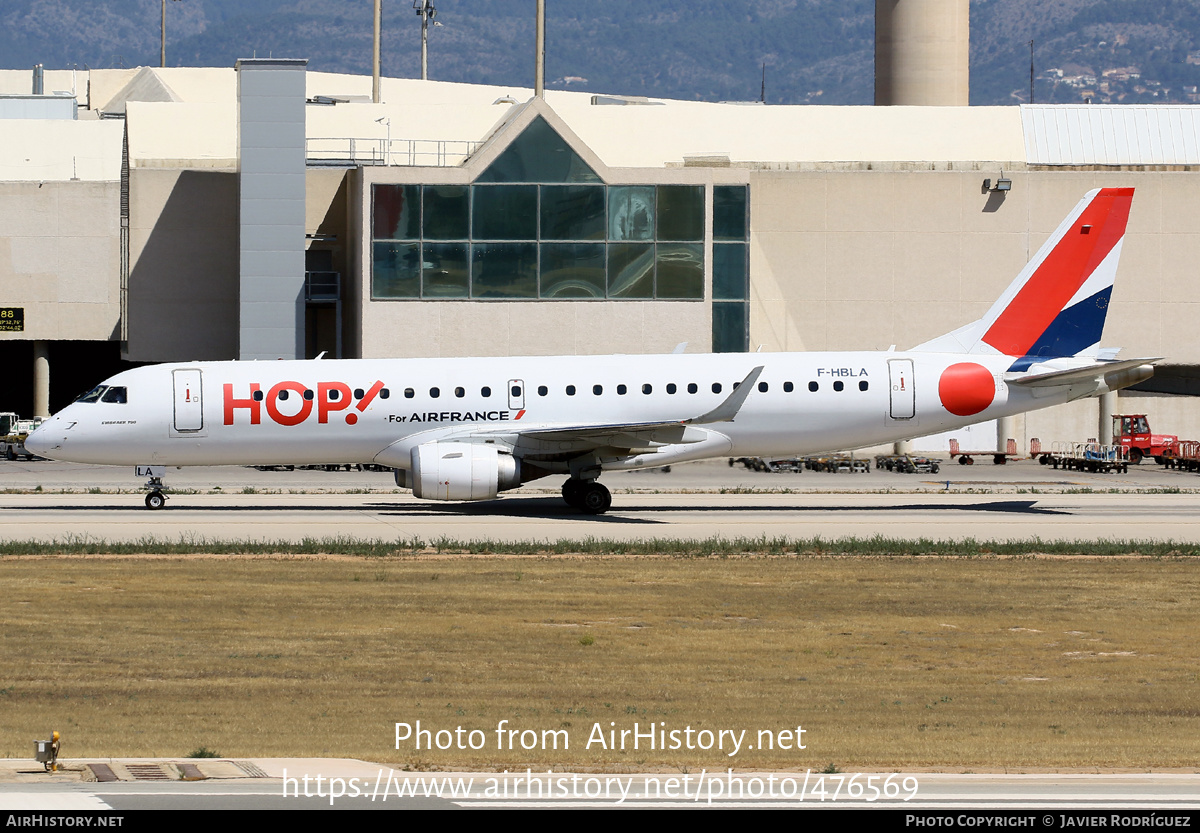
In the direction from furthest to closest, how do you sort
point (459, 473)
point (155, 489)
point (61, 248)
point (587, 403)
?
point (61, 248)
point (155, 489)
point (587, 403)
point (459, 473)

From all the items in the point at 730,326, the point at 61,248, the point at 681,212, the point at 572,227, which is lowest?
the point at 730,326

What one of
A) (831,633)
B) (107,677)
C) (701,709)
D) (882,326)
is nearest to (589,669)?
(701,709)

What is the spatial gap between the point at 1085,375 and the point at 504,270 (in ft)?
100

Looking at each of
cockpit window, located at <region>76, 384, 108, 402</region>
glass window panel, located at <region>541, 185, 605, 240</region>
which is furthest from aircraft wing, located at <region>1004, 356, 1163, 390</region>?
glass window panel, located at <region>541, 185, 605, 240</region>

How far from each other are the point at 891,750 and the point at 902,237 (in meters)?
57.6

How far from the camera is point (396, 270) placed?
62156 mm

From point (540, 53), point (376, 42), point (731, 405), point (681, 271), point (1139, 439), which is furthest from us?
A: point (376, 42)

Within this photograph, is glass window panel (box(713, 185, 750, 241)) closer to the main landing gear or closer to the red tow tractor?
the red tow tractor

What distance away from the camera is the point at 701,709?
1568 cm

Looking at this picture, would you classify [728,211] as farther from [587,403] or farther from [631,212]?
[587,403]

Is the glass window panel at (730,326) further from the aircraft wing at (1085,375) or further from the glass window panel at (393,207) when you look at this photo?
the aircraft wing at (1085,375)

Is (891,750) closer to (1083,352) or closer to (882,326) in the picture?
(1083,352)

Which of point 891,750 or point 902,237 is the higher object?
point 902,237

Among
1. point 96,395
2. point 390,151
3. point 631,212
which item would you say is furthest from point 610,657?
point 390,151
